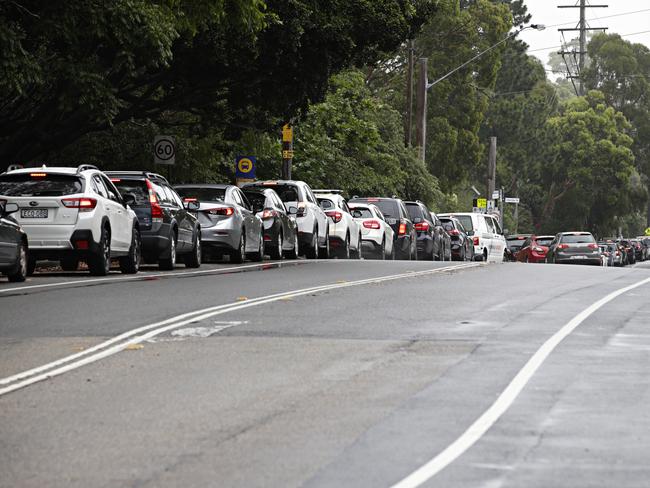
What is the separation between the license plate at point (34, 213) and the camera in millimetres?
21984

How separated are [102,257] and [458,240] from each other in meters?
23.8

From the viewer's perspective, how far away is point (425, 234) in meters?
41.8

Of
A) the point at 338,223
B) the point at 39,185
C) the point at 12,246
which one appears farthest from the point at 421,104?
the point at 12,246

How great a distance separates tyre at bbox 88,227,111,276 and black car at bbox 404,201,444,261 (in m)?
19.7

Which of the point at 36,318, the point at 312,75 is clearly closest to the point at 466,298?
the point at 36,318

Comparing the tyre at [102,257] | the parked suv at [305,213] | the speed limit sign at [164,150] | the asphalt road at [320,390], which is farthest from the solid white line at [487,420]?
the speed limit sign at [164,150]

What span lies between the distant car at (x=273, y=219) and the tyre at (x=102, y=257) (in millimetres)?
7866

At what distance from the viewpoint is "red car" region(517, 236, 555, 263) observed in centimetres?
5288

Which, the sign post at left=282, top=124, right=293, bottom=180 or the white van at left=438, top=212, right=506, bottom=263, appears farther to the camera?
the white van at left=438, top=212, right=506, bottom=263

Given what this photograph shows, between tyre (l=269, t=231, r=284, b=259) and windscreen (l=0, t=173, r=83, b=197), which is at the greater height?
windscreen (l=0, t=173, r=83, b=197)

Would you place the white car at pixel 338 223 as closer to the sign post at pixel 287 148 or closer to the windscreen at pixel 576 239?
the sign post at pixel 287 148

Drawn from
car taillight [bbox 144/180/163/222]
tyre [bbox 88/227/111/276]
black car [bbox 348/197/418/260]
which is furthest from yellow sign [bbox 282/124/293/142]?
tyre [bbox 88/227/111/276]

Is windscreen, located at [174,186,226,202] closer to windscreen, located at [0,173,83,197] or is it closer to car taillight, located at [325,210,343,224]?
windscreen, located at [0,173,83,197]

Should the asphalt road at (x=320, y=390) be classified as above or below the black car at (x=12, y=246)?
below
